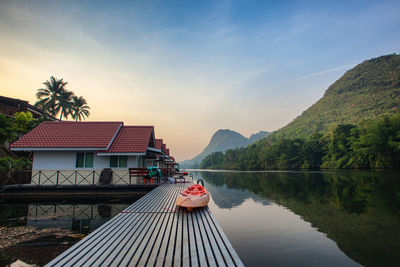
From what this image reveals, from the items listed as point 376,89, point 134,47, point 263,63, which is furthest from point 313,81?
point 376,89

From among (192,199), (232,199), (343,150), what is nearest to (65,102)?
(232,199)

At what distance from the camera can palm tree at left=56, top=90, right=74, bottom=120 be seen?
42947 millimetres

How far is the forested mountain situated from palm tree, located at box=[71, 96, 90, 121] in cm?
6752

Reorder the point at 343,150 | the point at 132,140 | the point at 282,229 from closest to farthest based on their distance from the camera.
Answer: the point at 282,229 < the point at 132,140 < the point at 343,150

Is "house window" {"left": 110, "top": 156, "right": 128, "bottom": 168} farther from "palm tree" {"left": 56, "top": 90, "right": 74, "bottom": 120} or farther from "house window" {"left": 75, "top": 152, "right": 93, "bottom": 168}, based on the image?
"palm tree" {"left": 56, "top": 90, "right": 74, "bottom": 120}

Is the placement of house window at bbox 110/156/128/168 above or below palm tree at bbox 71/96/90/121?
below

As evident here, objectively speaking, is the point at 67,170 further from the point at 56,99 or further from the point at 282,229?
the point at 56,99

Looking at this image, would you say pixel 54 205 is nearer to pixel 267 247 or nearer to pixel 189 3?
pixel 267 247

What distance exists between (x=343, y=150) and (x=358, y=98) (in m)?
71.6

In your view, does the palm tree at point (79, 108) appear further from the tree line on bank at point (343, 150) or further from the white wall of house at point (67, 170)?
the tree line on bank at point (343, 150)

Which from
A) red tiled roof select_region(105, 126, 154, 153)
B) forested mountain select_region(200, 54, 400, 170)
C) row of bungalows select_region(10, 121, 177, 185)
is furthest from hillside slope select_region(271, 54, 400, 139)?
row of bungalows select_region(10, 121, 177, 185)

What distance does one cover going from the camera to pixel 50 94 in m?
42.2

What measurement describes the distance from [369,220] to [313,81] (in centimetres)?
3933

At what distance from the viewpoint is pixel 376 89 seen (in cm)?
10800
